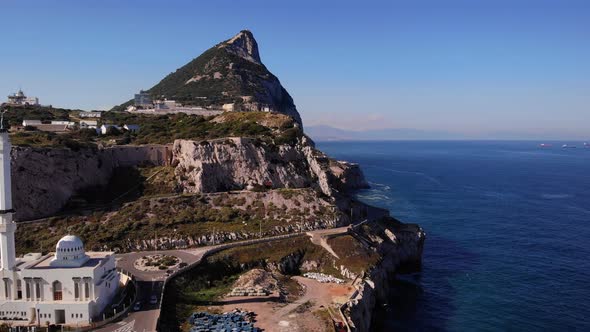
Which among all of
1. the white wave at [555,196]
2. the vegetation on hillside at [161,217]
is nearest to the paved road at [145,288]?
the vegetation on hillside at [161,217]

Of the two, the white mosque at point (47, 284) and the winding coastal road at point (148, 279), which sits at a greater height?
the white mosque at point (47, 284)

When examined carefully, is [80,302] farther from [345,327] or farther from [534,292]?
[534,292]

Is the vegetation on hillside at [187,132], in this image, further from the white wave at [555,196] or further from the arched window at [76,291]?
the white wave at [555,196]

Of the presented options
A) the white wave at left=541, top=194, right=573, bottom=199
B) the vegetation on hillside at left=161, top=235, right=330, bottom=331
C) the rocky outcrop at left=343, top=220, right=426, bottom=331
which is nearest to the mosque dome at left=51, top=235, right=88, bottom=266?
the vegetation on hillside at left=161, top=235, right=330, bottom=331

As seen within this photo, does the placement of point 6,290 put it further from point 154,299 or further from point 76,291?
point 154,299

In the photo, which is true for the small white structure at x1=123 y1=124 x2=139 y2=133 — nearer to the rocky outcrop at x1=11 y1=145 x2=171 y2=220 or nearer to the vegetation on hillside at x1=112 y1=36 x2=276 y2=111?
the rocky outcrop at x1=11 y1=145 x2=171 y2=220

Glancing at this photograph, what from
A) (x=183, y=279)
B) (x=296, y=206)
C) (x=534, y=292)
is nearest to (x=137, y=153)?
(x=296, y=206)
